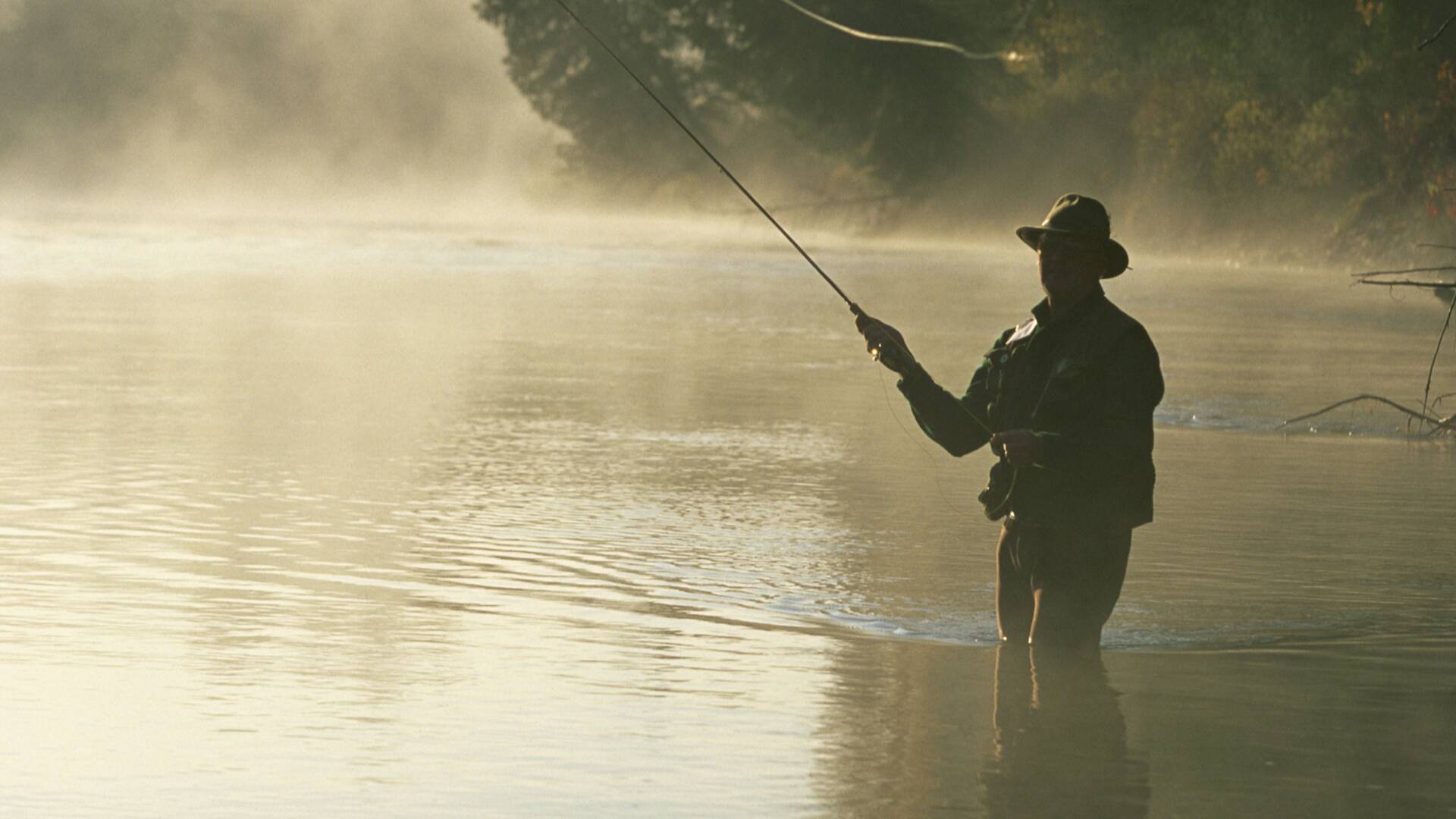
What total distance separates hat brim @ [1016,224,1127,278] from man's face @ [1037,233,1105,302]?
0.02 meters

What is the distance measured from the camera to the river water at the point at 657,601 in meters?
5.80

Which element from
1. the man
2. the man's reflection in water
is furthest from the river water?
the man

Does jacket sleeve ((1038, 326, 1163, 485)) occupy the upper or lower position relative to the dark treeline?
lower

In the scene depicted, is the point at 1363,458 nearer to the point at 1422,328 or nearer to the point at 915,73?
the point at 1422,328

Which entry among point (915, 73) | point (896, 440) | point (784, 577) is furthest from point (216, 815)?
point (915, 73)

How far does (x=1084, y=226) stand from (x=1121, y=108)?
133 feet

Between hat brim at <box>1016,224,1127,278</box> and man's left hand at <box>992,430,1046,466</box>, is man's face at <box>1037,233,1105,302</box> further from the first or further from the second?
man's left hand at <box>992,430,1046,466</box>

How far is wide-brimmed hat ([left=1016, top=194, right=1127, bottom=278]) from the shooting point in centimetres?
621

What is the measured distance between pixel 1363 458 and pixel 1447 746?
6541 millimetres

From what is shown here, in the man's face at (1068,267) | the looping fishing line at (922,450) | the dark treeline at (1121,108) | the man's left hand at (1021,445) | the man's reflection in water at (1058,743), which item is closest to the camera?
the man's reflection in water at (1058,743)

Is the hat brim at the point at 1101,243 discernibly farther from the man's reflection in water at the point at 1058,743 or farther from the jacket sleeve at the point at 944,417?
the man's reflection in water at the point at 1058,743

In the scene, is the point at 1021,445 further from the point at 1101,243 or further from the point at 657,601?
the point at 657,601

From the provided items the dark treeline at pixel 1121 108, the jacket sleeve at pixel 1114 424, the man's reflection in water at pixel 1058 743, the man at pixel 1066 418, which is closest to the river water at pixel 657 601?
the man's reflection in water at pixel 1058 743

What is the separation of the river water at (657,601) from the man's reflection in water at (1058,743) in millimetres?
16
